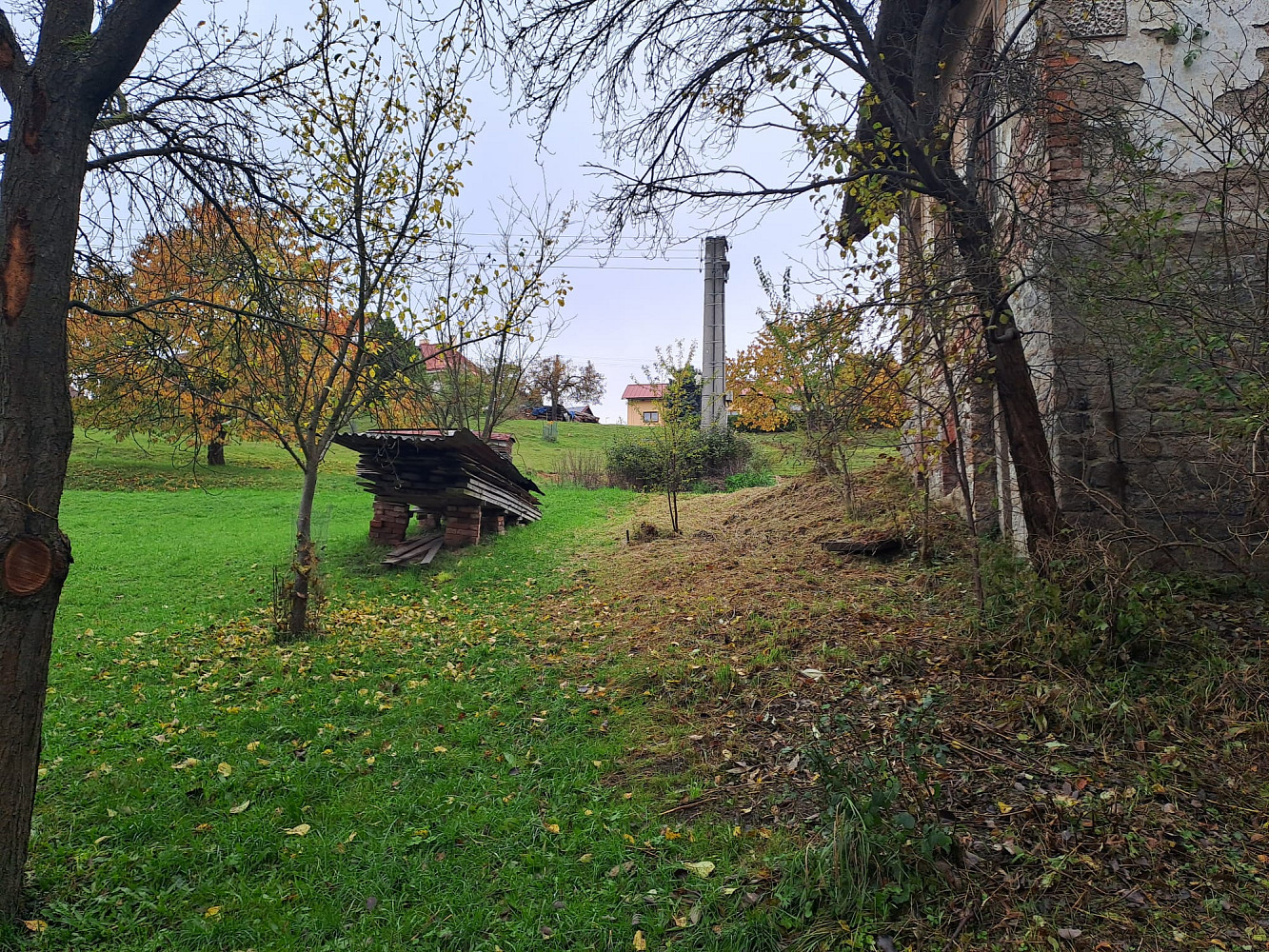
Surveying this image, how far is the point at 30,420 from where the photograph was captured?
2711 mm

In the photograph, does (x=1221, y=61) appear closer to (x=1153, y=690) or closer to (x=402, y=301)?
(x=1153, y=690)

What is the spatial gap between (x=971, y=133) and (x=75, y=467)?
22868mm

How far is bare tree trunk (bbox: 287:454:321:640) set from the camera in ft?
20.4

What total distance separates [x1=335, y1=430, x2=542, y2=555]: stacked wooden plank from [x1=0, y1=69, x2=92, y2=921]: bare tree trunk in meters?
6.17

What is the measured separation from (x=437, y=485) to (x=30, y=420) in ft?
23.9

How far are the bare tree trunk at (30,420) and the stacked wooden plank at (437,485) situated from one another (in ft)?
20.2

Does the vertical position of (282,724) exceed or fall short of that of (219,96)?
it falls short

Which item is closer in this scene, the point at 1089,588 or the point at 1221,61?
the point at 1089,588

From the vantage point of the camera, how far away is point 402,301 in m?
6.42

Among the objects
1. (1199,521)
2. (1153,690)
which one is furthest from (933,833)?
(1199,521)

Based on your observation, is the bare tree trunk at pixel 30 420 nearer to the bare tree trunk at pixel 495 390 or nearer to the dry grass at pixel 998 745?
the dry grass at pixel 998 745

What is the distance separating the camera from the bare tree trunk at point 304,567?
621 cm

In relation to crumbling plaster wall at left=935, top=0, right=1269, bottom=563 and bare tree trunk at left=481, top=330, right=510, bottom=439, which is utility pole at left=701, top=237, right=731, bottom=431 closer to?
bare tree trunk at left=481, top=330, right=510, bottom=439

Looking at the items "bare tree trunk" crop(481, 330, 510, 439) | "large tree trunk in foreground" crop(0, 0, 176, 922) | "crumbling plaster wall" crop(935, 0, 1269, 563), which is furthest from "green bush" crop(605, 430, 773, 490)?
"large tree trunk in foreground" crop(0, 0, 176, 922)
